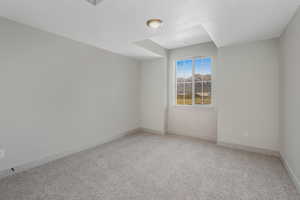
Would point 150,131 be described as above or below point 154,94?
below

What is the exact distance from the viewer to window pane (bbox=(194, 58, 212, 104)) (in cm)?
380

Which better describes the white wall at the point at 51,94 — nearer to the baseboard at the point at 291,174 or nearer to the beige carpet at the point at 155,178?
the beige carpet at the point at 155,178

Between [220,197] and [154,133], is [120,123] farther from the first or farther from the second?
[220,197]

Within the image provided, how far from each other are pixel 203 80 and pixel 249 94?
1202 mm

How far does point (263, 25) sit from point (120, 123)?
12.1 feet

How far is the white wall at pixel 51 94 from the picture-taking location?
2035 millimetres

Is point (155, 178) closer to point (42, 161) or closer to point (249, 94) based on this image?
point (42, 161)

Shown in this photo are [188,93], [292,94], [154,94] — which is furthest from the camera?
[154,94]

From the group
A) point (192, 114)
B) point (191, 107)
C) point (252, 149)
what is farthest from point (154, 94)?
point (252, 149)

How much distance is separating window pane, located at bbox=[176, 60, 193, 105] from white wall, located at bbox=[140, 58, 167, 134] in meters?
0.42

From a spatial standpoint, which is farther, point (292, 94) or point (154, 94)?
point (154, 94)

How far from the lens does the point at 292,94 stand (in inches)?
76.7

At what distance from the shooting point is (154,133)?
4363 millimetres

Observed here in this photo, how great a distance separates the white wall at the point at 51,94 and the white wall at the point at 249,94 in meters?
2.74
